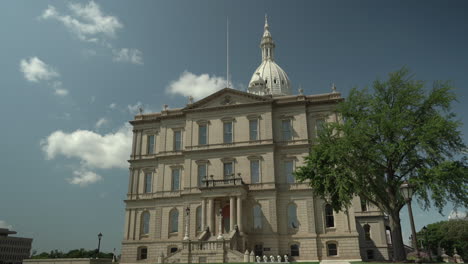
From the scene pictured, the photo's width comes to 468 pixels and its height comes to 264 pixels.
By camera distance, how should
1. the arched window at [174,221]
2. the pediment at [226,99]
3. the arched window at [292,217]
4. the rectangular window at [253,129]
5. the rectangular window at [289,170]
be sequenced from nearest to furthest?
1. the arched window at [292,217]
2. the rectangular window at [289,170]
3. the arched window at [174,221]
4. the rectangular window at [253,129]
5. the pediment at [226,99]

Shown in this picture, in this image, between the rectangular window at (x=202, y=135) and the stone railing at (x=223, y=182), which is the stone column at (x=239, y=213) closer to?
the stone railing at (x=223, y=182)

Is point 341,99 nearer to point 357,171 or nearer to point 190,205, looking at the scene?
point 357,171

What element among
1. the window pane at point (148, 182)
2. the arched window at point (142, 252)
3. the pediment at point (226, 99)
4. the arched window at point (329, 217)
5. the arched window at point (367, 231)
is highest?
the pediment at point (226, 99)

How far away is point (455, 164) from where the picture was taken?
24875 millimetres

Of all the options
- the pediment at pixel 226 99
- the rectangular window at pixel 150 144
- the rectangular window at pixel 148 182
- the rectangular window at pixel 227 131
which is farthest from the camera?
the rectangular window at pixel 150 144

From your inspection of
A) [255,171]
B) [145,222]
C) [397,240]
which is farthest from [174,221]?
[397,240]

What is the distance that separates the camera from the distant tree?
6303 cm

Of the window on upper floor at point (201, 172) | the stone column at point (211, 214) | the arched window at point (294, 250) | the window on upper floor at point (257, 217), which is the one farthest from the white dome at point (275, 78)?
the arched window at point (294, 250)

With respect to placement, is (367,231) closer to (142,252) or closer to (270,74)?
(142,252)

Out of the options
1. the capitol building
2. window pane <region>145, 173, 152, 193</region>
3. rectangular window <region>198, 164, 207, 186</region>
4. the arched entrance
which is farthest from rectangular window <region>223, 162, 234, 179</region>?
window pane <region>145, 173, 152, 193</region>

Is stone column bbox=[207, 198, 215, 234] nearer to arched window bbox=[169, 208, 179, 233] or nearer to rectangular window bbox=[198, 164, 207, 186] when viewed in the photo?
rectangular window bbox=[198, 164, 207, 186]

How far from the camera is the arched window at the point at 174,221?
39562 mm

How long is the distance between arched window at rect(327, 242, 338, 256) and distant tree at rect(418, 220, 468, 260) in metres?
38.1

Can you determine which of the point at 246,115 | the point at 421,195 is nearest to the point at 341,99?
the point at 246,115
